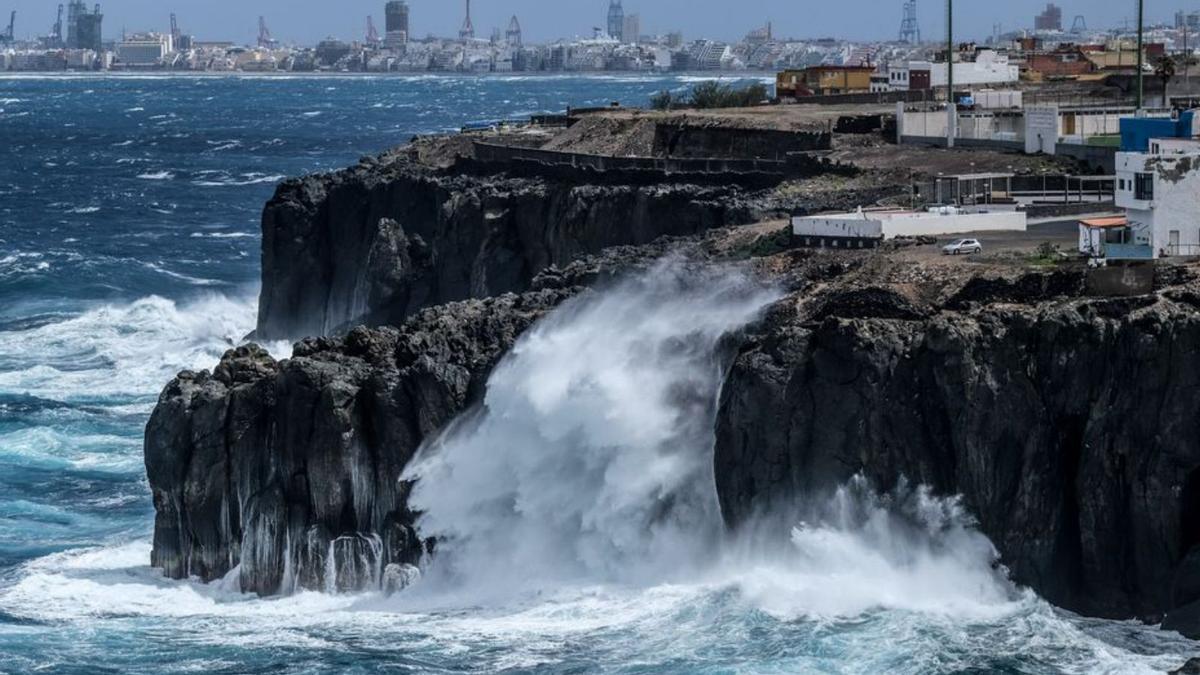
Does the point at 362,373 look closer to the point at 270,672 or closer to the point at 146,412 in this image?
the point at 270,672

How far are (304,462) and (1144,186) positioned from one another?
1547 centimetres

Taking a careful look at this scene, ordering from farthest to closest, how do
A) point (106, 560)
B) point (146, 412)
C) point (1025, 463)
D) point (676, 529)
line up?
1. point (146, 412)
2. point (106, 560)
3. point (676, 529)
4. point (1025, 463)

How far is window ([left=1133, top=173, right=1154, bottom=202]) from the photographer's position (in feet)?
148

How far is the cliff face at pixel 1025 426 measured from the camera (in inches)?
1528

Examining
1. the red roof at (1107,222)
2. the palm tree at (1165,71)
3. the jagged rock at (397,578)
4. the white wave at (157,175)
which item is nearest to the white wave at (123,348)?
the jagged rock at (397,578)

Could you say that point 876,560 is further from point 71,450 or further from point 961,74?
point 961,74

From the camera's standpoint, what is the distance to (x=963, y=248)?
157 ft

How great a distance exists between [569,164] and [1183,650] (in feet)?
128

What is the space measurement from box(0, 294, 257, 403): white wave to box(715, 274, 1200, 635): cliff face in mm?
30115

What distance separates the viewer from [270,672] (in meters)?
40.4

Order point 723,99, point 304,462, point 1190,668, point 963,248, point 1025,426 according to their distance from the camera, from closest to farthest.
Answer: point 1190,668 → point 1025,426 → point 304,462 → point 963,248 → point 723,99

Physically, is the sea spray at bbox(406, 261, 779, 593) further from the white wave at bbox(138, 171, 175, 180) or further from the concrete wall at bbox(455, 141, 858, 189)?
the white wave at bbox(138, 171, 175, 180)

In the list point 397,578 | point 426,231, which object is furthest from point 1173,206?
point 426,231

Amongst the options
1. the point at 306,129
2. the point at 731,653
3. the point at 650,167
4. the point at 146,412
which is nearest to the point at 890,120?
the point at 650,167
